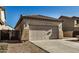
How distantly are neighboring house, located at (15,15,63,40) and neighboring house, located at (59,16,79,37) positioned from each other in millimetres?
515

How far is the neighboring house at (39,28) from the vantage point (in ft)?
39.8

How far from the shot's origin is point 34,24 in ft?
41.1

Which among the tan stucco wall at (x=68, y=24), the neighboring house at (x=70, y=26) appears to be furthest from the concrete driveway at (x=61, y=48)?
the tan stucco wall at (x=68, y=24)

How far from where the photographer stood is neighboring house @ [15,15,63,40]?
12133 millimetres

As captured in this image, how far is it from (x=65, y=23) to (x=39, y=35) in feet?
10.4

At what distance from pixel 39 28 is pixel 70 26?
2822 mm

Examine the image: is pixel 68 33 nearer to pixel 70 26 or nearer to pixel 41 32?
pixel 70 26

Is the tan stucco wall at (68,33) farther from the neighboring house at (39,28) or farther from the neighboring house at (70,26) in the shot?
the neighboring house at (39,28)

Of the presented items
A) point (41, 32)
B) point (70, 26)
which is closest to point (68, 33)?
point (70, 26)

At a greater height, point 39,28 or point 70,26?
point 70,26

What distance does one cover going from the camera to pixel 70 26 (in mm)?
13133

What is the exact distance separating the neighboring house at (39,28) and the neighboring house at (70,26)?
0.52 m
